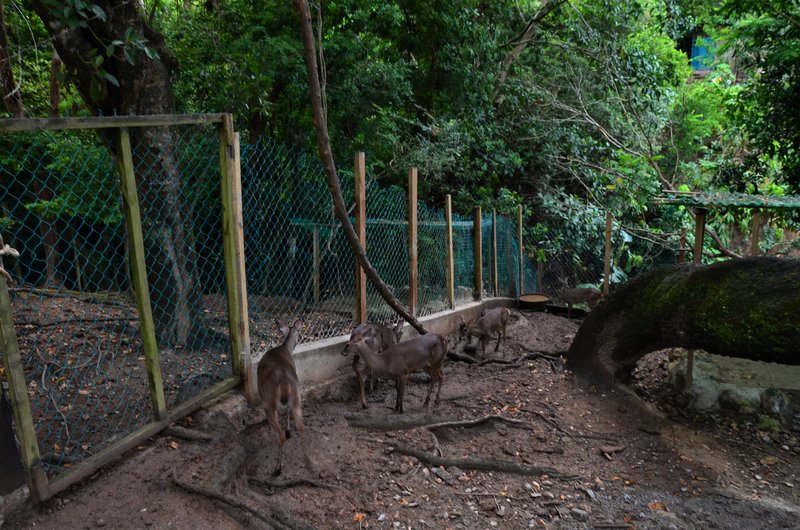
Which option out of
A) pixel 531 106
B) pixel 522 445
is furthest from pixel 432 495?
pixel 531 106

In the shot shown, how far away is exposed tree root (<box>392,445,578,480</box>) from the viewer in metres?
4.22

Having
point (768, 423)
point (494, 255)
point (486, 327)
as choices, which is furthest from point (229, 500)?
point (494, 255)

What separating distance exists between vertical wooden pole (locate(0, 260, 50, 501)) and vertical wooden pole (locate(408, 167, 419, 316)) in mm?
4538

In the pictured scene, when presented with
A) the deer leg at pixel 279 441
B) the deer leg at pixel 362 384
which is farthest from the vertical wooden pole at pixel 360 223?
the deer leg at pixel 279 441

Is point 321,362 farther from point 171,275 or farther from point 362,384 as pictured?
point 171,275

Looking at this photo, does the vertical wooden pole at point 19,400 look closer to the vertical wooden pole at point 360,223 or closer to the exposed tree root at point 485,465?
the exposed tree root at point 485,465

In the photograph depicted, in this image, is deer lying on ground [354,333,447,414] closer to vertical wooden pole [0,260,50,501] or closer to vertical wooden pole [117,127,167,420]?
vertical wooden pole [117,127,167,420]

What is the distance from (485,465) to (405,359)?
128 centimetres

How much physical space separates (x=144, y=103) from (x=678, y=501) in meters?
5.21

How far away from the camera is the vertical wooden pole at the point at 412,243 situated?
6982 millimetres

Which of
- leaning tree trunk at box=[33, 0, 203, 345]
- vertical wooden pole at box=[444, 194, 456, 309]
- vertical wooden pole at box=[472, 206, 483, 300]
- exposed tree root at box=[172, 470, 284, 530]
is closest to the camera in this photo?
exposed tree root at box=[172, 470, 284, 530]

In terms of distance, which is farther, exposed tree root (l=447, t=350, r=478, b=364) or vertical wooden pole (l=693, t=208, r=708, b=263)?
exposed tree root (l=447, t=350, r=478, b=364)

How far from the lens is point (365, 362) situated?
5.12 meters

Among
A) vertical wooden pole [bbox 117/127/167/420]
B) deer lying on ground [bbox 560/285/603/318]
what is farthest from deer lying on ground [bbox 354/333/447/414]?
deer lying on ground [bbox 560/285/603/318]
